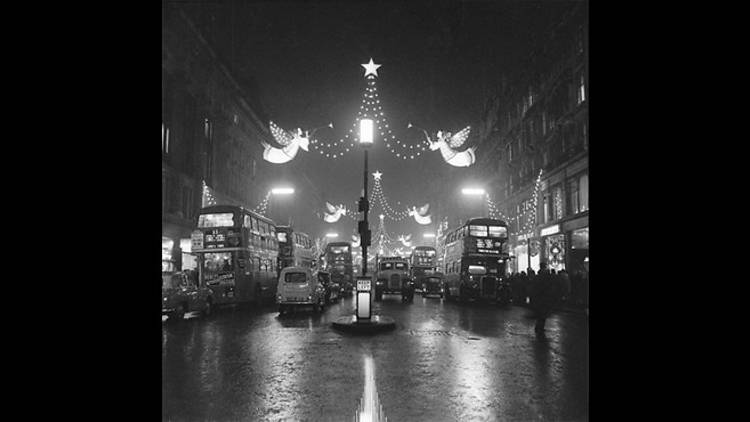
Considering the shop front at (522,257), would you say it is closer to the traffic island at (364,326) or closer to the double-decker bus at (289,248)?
the double-decker bus at (289,248)

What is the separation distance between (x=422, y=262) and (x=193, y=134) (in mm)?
18410

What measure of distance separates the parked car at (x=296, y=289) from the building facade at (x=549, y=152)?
1067 centimetres

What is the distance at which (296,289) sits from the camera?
20.5m

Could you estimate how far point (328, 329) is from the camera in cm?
1527

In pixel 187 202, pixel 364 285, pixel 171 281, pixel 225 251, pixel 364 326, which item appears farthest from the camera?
pixel 187 202

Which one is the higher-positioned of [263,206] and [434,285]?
[263,206]

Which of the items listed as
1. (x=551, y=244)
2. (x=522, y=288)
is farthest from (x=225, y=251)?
(x=551, y=244)

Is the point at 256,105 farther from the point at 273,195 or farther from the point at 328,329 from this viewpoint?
the point at 328,329

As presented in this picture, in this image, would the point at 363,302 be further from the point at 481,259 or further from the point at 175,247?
the point at 175,247
